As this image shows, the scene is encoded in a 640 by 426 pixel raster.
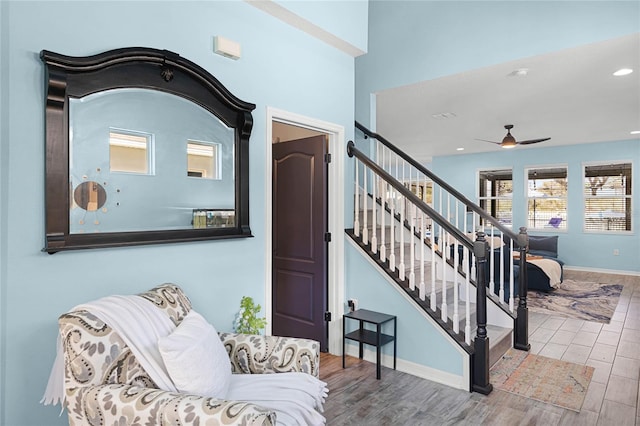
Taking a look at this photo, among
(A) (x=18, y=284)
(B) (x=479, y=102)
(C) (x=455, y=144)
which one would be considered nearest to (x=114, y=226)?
(A) (x=18, y=284)

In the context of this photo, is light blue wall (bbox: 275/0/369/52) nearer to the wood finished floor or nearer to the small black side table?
the small black side table

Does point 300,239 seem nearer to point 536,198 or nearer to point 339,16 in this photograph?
point 339,16

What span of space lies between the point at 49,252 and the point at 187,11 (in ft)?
5.29

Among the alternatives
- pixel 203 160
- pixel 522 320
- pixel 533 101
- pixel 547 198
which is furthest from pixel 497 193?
pixel 203 160

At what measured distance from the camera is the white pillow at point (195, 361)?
158 cm

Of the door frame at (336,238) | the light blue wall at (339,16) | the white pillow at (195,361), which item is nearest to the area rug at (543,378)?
the door frame at (336,238)

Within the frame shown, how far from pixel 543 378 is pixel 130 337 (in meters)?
3.04

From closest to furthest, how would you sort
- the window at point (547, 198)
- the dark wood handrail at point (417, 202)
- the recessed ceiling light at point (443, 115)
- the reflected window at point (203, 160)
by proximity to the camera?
the reflected window at point (203, 160), the dark wood handrail at point (417, 202), the recessed ceiling light at point (443, 115), the window at point (547, 198)

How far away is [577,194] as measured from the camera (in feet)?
27.3

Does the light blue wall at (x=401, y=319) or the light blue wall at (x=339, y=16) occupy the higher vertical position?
the light blue wall at (x=339, y=16)

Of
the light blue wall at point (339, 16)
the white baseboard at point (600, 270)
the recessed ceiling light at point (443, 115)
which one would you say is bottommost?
the white baseboard at point (600, 270)

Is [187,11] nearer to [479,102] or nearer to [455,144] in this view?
[479,102]

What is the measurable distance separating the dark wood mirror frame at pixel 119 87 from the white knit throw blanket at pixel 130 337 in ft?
1.48

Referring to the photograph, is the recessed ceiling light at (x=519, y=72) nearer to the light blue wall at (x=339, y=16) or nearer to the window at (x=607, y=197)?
the light blue wall at (x=339, y=16)
